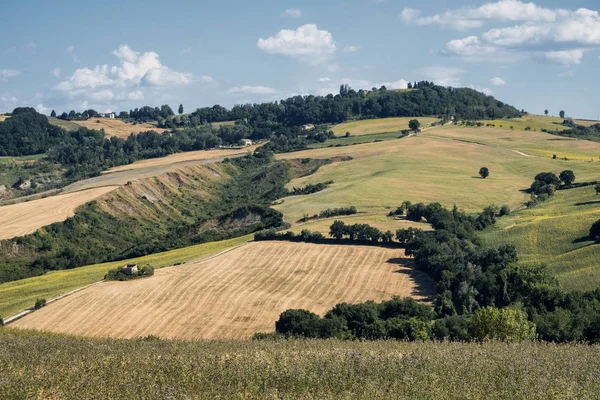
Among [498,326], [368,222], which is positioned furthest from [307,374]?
[368,222]

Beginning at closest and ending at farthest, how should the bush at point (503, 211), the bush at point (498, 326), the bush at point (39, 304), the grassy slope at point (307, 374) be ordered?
the grassy slope at point (307, 374)
the bush at point (498, 326)
the bush at point (39, 304)
the bush at point (503, 211)

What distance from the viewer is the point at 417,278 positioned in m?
72.4

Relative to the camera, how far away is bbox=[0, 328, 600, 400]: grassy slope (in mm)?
18906

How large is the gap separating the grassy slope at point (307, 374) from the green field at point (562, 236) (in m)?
42.9

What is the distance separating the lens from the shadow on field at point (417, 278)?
67438mm

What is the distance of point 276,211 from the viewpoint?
105438 millimetres

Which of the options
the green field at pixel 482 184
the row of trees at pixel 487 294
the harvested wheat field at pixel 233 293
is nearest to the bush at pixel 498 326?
the row of trees at pixel 487 294

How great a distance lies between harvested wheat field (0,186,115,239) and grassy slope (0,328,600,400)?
261 feet

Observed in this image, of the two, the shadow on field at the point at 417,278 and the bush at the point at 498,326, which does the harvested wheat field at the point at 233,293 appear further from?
the bush at the point at 498,326

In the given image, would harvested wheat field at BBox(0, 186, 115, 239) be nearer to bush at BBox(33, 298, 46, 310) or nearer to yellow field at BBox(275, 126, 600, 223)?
yellow field at BBox(275, 126, 600, 223)

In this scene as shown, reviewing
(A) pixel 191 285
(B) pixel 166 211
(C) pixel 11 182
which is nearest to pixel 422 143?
(B) pixel 166 211

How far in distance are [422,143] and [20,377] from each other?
158 metres

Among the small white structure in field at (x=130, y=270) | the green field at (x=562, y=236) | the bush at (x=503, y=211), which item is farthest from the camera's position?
the bush at (x=503, y=211)

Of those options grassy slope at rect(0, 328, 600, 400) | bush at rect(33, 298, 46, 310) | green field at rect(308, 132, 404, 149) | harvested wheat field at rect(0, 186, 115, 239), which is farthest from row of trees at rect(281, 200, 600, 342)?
green field at rect(308, 132, 404, 149)
